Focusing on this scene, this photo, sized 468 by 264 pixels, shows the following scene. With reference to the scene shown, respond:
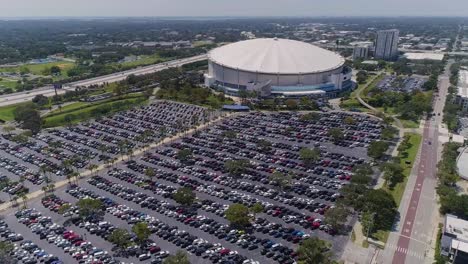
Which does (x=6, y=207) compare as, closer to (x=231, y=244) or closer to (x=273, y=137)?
(x=231, y=244)

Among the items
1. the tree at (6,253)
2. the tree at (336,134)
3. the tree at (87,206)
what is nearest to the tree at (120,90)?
the tree at (87,206)

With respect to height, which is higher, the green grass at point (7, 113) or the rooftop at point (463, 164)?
the rooftop at point (463, 164)

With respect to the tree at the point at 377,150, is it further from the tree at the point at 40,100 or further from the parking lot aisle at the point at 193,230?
the tree at the point at 40,100

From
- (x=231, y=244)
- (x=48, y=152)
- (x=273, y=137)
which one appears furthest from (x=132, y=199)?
(x=273, y=137)

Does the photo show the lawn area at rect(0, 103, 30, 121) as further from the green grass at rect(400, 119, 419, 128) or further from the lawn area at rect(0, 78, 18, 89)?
the green grass at rect(400, 119, 419, 128)

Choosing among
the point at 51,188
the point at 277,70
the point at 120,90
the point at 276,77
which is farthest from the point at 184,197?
the point at 120,90

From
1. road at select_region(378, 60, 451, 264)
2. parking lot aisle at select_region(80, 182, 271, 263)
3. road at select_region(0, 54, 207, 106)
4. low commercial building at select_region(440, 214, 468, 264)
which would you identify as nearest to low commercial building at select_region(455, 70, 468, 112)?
road at select_region(378, 60, 451, 264)
